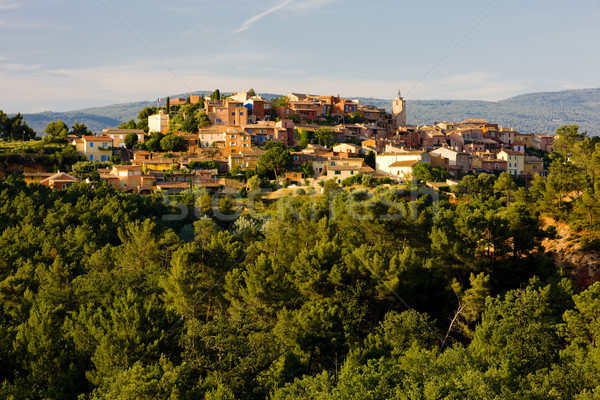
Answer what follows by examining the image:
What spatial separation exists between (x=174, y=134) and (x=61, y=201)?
21125 mm

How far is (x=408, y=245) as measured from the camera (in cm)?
2939

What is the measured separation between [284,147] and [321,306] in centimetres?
4107

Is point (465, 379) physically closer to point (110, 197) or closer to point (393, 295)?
point (393, 295)

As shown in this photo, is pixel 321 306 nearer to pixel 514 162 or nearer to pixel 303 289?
pixel 303 289

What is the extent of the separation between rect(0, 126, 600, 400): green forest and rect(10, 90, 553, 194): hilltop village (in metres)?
16.0

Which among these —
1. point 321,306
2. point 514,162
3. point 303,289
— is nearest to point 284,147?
point 514,162

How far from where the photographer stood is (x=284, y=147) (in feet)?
204

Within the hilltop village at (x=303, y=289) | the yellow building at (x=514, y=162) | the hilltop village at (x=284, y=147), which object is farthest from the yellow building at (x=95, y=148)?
the yellow building at (x=514, y=162)

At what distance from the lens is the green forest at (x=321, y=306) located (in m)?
16.8

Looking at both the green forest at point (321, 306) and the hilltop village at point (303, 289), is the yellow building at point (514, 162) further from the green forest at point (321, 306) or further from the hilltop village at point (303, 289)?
the green forest at point (321, 306)

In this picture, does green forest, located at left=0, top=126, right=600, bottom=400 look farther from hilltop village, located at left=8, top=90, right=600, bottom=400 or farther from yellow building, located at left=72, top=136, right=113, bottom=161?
yellow building, located at left=72, top=136, right=113, bottom=161

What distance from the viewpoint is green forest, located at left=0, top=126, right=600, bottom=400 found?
1680 cm

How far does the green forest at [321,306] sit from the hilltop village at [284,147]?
52.4ft

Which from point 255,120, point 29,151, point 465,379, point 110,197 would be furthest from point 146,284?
point 255,120
